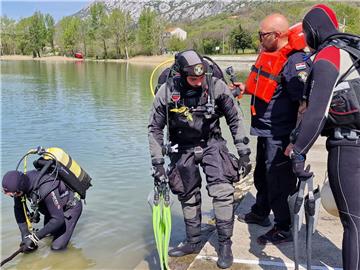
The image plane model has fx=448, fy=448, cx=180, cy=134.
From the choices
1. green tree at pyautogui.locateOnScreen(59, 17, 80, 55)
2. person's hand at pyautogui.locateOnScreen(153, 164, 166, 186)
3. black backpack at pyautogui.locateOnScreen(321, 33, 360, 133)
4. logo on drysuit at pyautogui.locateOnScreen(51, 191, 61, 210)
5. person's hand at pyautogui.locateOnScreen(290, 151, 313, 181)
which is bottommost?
logo on drysuit at pyautogui.locateOnScreen(51, 191, 61, 210)

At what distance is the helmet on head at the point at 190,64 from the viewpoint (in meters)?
3.49

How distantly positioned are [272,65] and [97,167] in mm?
4942

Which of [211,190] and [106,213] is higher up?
[211,190]

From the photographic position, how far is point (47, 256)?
4.69 meters

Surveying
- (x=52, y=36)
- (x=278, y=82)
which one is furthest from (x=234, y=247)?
(x=52, y=36)

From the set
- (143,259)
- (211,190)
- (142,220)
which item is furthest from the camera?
(142,220)

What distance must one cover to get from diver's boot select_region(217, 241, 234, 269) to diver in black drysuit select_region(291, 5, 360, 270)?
99 cm

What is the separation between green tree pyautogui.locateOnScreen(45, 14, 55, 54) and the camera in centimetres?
9481

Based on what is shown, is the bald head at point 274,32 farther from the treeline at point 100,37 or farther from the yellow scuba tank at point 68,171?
the treeline at point 100,37

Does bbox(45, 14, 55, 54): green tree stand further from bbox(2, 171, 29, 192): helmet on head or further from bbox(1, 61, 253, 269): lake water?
bbox(2, 171, 29, 192): helmet on head

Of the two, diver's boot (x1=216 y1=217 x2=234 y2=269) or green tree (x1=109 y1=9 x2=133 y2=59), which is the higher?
green tree (x1=109 y1=9 x2=133 y2=59)

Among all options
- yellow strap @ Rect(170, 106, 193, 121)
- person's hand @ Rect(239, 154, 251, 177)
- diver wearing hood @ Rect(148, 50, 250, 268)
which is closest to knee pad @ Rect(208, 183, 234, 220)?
diver wearing hood @ Rect(148, 50, 250, 268)

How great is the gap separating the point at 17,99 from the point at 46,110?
3.37 meters

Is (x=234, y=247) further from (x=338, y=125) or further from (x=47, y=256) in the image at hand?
(x=47, y=256)
